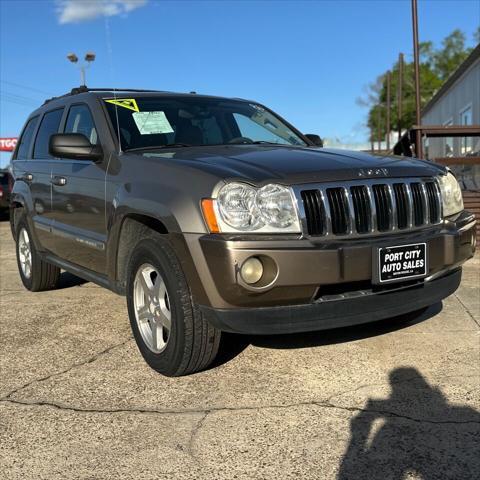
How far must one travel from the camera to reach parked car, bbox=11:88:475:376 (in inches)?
120

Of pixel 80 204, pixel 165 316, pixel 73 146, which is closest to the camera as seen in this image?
pixel 165 316

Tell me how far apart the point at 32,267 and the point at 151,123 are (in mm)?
2498

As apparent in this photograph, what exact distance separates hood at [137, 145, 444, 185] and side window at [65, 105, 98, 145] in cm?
72

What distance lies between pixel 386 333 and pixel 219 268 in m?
1.86

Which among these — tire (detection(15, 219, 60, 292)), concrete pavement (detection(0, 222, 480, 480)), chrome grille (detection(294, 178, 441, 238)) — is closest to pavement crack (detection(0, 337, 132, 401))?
concrete pavement (detection(0, 222, 480, 480))

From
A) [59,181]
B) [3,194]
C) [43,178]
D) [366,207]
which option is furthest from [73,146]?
[3,194]

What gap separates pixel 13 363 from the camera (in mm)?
3957

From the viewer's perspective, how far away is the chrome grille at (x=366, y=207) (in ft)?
10.3

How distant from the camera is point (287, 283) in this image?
3.00 metres

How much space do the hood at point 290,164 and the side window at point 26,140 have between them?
2593mm

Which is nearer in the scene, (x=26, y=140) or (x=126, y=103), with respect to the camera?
(x=126, y=103)

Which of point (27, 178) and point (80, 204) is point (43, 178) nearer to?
point (27, 178)

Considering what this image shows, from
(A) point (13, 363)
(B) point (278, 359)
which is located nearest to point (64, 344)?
(A) point (13, 363)

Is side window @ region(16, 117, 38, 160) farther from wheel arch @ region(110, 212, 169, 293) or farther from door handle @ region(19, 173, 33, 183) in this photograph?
wheel arch @ region(110, 212, 169, 293)
